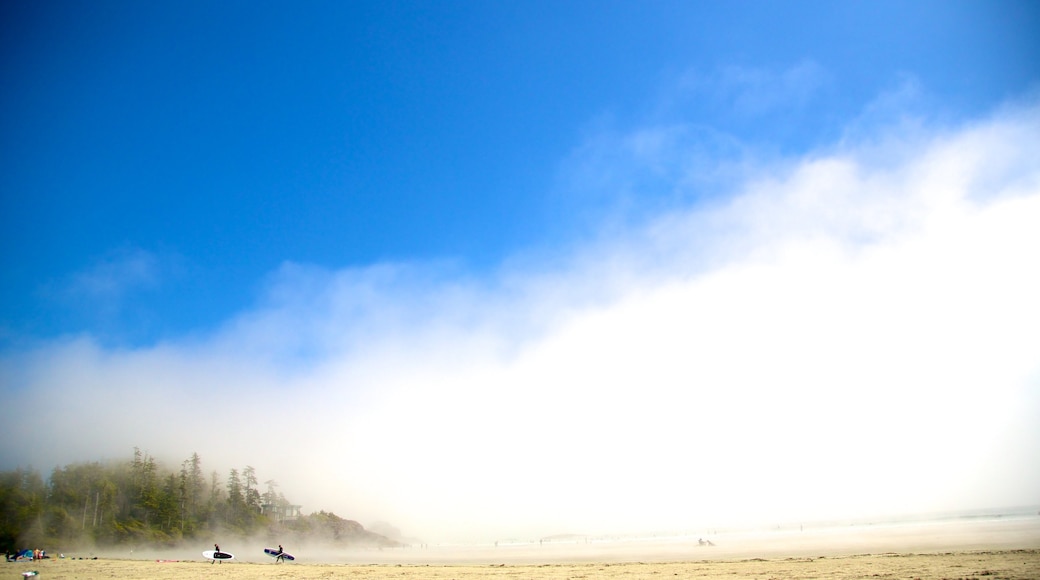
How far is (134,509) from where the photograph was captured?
399 feet

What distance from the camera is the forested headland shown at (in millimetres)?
102625

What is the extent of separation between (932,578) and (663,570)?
13.9m

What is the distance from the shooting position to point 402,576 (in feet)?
106

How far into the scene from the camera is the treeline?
102 m

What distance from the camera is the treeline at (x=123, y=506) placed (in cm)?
10175

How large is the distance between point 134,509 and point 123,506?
5.90m

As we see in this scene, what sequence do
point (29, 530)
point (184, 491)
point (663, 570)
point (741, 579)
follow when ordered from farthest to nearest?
point (184, 491) < point (29, 530) < point (663, 570) < point (741, 579)

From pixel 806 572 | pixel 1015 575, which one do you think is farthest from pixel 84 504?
pixel 1015 575

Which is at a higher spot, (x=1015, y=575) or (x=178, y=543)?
(x=1015, y=575)

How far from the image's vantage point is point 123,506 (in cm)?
12444

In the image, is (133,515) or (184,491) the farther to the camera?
(184,491)

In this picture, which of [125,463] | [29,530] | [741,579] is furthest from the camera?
[125,463]

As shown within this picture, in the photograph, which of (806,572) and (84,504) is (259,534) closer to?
(84,504)

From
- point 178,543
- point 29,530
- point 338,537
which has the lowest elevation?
point 338,537
